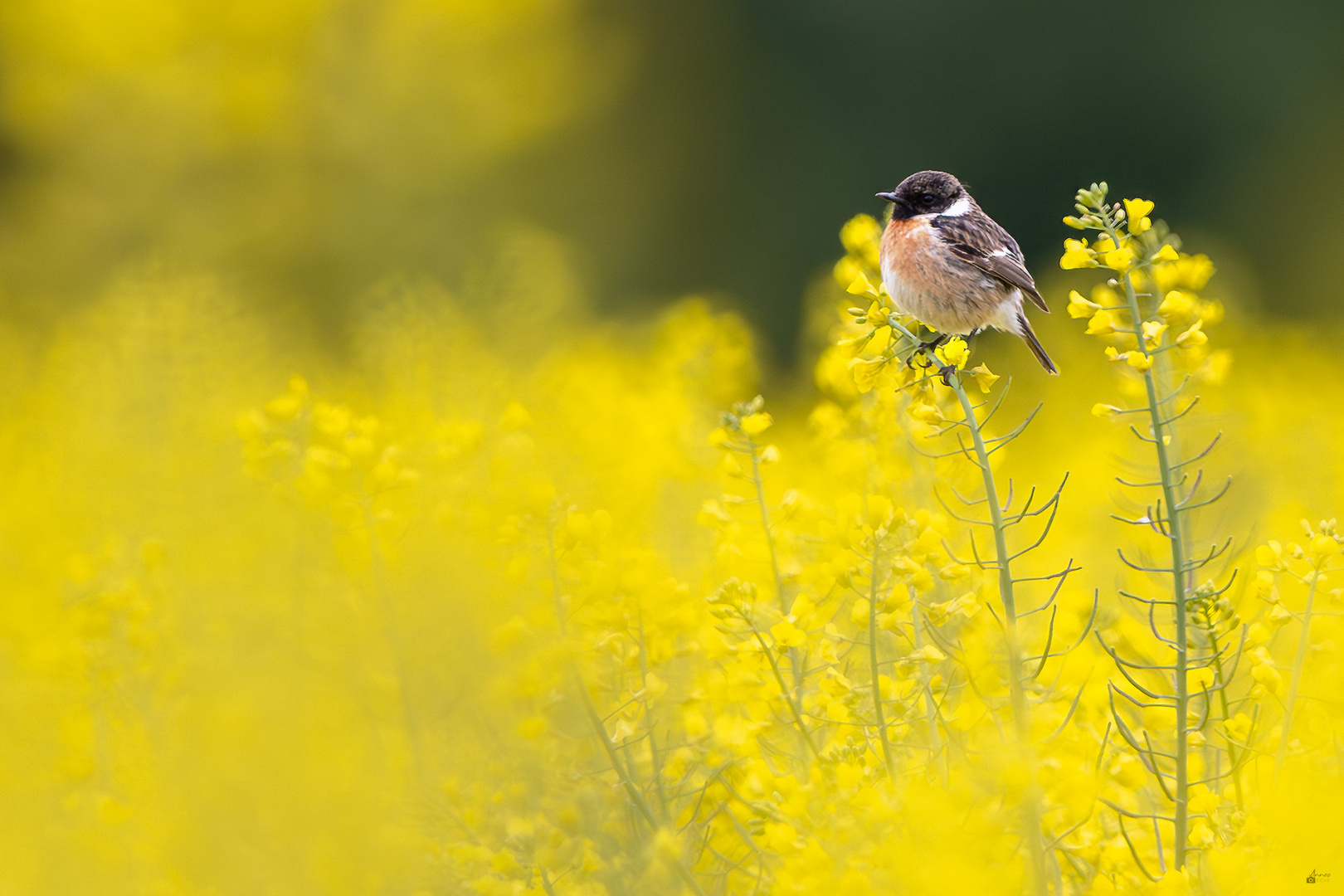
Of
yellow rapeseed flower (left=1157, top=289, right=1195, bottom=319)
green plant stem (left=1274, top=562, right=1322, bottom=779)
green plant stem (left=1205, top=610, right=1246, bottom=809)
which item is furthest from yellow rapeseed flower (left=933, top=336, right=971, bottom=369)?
green plant stem (left=1274, top=562, right=1322, bottom=779)

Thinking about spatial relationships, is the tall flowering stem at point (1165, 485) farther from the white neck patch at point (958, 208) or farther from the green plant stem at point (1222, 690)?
the white neck patch at point (958, 208)

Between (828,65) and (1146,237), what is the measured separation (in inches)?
312

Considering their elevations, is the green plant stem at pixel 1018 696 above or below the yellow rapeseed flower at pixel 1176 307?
below

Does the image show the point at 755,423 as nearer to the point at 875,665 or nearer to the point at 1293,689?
the point at 875,665

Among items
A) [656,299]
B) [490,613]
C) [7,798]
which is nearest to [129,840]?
[7,798]

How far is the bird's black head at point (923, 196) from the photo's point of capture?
2.58 m

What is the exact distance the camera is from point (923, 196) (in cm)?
259

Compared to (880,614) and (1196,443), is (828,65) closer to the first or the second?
(1196,443)

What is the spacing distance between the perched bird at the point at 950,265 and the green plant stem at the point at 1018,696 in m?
0.64

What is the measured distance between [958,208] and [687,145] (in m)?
8.15

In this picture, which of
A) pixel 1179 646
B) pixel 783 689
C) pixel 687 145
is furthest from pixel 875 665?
pixel 687 145

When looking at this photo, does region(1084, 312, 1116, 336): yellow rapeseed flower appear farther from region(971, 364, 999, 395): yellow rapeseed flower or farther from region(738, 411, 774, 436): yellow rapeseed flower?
region(738, 411, 774, 436): yellow rapeseed flower

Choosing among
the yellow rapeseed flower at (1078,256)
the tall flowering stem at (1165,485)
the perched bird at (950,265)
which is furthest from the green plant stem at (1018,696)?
the perched bird at (950,265)

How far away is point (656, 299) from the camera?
9297mm
